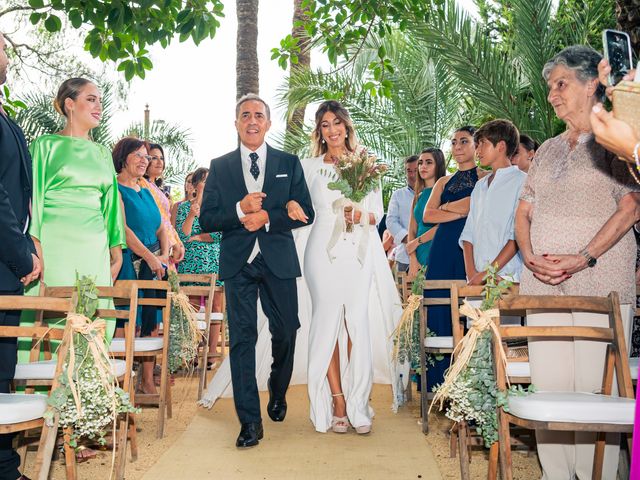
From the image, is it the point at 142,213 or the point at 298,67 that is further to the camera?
the point at 298,67

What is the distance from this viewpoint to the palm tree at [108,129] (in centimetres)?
1967

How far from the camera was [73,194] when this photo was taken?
17.1ft

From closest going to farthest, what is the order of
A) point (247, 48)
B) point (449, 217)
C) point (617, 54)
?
point (617, 54) < point (449, 217) < point (247, 48)

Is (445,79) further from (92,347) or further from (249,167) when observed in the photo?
(92,347)

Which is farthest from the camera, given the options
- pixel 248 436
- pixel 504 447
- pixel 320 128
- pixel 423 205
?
pixel 423 205

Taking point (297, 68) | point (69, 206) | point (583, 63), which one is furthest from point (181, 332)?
point (297, 68)

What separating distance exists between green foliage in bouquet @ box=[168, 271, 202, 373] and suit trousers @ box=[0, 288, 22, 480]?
247 cm

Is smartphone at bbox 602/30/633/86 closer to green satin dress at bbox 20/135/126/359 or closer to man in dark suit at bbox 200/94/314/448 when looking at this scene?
man in dark suit at bbox 200/94/314/448

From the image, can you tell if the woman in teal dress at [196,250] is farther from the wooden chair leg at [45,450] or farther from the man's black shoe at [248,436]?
the wooden chair leg at [45,450]

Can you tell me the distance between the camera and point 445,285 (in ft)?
20.4

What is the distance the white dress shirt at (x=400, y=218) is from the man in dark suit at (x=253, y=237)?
12.5 feet

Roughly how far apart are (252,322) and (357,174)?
4.54 feet

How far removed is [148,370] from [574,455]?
4084mm

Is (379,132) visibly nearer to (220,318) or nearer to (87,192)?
(220,318)
